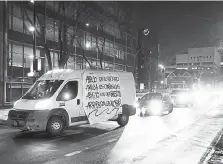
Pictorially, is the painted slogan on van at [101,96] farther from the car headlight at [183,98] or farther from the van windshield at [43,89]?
the car headlight at [183,98]

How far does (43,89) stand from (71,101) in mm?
1306

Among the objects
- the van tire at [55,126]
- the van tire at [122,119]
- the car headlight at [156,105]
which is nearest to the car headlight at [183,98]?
the car headlight at [156,105]

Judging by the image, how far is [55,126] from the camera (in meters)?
10.3

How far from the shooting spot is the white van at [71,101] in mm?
10023

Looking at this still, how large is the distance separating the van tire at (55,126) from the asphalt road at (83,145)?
0.84 feet

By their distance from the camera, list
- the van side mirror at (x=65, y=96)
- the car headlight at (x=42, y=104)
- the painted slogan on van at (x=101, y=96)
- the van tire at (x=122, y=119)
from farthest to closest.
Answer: the van tire at (x=122, y=119) < the painted slogan on van at (x=101, y=96) < the van side mirror at (x=65, y=96) < the car headlight at (x=42, y=104)

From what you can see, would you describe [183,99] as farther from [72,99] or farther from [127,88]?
[72,99]

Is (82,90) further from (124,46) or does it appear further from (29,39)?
(124,46)

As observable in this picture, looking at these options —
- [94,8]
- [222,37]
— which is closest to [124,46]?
[94,8]

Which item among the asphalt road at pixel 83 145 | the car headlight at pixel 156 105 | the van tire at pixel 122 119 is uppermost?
the car headlight at pixel 156 105

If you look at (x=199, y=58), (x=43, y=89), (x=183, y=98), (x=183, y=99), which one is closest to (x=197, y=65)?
(x=199, y=58)

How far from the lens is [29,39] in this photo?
1124 inches

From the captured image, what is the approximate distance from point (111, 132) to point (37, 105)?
10.3 ft

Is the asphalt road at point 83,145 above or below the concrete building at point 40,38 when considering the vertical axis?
below
